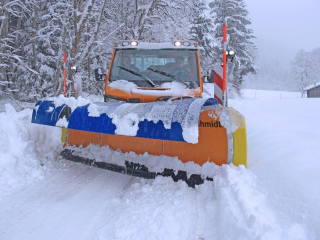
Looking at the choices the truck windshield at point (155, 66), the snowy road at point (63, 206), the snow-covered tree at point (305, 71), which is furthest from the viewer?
the snow-covered tree at point (305, 71)

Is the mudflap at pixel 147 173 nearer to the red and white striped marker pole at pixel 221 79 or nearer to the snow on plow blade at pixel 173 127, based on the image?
the snow on plow blade at pixel 173 127

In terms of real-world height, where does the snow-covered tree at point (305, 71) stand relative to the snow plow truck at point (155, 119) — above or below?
above

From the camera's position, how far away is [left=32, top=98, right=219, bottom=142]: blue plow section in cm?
252

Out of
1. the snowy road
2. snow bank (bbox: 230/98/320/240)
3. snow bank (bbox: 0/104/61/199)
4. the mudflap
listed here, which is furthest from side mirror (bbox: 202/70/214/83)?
snow bank (bbox: 0/104/61/199)

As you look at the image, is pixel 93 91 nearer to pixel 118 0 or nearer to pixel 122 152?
pixel 118 0

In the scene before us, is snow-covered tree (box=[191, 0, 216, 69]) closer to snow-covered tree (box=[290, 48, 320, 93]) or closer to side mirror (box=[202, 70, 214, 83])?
side mirror (box=[202, 70, 214, 83])

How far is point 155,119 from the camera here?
104 inches

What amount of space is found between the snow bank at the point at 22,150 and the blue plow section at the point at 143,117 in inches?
28.3

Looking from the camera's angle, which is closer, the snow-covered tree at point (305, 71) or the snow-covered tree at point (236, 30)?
the snow-covered tree at point (236, 30)

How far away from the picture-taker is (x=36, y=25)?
40.5ft

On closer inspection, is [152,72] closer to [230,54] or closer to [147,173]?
[230,54]

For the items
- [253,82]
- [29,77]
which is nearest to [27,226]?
[29,77]

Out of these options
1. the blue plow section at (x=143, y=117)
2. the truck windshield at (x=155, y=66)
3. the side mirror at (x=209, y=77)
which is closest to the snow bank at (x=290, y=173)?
the blue plow section at (x=143, y=117)

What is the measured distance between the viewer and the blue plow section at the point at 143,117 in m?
2.52
